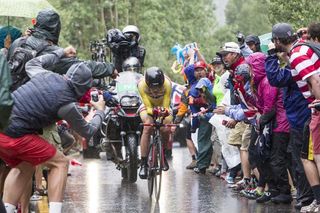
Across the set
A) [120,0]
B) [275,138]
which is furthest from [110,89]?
[120,0]

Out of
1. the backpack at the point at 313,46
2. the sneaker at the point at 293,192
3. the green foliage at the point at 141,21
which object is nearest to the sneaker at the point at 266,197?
the sneaker at the point at 293,192

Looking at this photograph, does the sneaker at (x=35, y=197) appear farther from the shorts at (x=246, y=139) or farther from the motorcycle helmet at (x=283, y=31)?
the motorcycle helmet at (x=283, y=31)

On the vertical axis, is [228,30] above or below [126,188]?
above

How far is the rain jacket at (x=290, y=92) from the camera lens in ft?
37.0

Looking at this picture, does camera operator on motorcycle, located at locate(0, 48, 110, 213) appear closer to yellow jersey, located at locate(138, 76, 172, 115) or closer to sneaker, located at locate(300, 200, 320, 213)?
sneaker, located at locate(300, 200, 320, 213)

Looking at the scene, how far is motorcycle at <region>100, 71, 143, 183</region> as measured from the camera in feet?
49.3

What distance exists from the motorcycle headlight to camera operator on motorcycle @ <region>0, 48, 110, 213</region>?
18.0 ft

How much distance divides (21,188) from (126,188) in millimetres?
4940

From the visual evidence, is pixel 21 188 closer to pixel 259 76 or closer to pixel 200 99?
pixel 259 76

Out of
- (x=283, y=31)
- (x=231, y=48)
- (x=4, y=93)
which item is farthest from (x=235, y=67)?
(x=4, y=93)

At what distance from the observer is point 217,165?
16.8 metres

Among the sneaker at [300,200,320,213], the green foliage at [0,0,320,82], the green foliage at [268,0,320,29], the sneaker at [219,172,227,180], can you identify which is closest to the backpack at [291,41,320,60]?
the sneaker at [300,200,320,213]

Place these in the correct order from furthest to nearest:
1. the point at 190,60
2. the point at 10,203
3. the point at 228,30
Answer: the point at 228,30 < the point at 190,60 < the point at 10,203

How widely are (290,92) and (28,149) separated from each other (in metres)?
3.65
